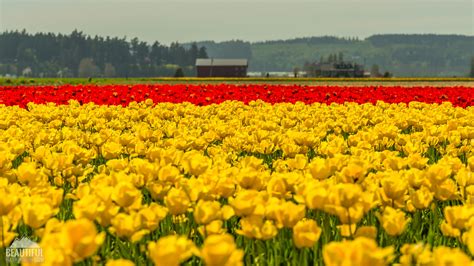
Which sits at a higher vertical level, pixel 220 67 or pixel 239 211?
pixel 239 211

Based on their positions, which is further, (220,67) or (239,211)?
(220,67)

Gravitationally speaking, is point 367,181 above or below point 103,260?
above

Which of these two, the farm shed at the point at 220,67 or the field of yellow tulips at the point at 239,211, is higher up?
the field of yellow tulips at the point at 239,211

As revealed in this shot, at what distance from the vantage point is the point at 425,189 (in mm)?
4238

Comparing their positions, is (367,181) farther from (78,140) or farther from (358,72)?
(358,72)

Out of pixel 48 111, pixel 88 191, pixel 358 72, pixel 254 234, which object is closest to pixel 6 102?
pixel 48 111

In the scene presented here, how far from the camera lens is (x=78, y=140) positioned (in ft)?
26.6

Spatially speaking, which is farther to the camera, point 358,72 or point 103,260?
point 358,72

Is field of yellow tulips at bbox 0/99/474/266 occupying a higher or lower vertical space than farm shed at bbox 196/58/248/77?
higher

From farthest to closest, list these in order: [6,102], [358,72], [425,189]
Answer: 1. [358,72]
2. [6,102]
3. [425,189]

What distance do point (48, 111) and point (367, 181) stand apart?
348 inches

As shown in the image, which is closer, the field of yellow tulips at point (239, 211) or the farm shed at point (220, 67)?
the field of yellow tulips at point (239, 211)

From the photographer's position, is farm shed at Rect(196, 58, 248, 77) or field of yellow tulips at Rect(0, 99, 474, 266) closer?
field of yellow tulips at Rect(0, 99, 474, 266)

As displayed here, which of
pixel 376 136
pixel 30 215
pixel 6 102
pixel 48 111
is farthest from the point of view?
pixel 6 102
